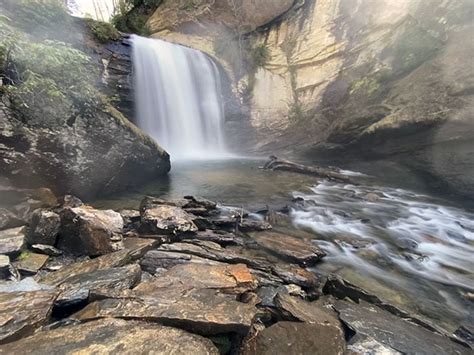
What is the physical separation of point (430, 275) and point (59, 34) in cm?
1403

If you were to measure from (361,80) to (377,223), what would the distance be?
28.4 feet

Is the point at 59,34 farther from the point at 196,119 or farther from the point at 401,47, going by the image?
the point at 401,47

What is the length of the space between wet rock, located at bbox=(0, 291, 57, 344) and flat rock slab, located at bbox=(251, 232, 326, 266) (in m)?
2.90

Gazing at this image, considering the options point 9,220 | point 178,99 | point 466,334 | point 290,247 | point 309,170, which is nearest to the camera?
point 466,334

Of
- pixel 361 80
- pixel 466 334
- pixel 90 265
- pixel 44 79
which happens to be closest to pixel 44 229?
pixel 90 265

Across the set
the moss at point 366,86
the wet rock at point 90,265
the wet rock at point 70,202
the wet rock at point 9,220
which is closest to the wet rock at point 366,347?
the wet rock at point 90,265

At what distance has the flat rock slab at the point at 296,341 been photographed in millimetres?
2188

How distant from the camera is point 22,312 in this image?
2.42 m

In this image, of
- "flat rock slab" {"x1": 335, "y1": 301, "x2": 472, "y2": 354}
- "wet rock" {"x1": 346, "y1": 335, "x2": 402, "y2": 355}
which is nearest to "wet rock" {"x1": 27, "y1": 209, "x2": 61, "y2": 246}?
"flat rock slab" {"x1": 335, "y1": 301, "x2": 472, "y2": 354}

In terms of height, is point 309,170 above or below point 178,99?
below

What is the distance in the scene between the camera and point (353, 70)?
14195 mm

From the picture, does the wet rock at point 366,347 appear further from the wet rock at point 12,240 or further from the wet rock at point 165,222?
the wet rock at point 12,240

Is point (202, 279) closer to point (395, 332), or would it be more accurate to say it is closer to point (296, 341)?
point (296, 341)

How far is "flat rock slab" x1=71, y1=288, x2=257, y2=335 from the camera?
7.61ft
